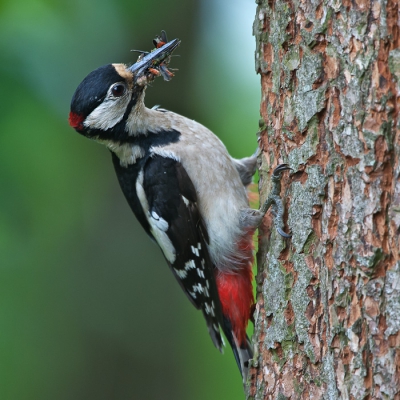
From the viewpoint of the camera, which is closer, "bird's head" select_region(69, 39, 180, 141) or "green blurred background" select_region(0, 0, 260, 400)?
"bird's head" select_region(69, 39, 180, 141)

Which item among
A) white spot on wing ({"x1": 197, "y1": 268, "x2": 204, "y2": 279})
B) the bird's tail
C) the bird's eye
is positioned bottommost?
the bird's tail

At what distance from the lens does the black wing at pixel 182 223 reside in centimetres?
300

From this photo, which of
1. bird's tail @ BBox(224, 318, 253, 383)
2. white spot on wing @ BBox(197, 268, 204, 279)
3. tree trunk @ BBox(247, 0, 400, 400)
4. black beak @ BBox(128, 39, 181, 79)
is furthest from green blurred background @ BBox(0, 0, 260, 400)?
tree trunk @ BBox(247, 0, 400, 400)

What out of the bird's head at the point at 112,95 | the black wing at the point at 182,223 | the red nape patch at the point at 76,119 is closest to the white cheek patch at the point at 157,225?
the black wing at the point at 182,223

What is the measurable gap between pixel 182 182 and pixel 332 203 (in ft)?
3.74

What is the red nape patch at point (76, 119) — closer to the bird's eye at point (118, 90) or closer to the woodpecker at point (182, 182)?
the woodpecker at point (182, 182)

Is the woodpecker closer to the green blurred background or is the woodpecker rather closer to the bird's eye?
the bird's eye

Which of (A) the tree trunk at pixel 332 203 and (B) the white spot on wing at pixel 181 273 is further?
(B) the white spot on wing at pixel 181 273

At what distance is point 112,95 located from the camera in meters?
2.99

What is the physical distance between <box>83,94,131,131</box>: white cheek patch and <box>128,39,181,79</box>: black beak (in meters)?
0.15

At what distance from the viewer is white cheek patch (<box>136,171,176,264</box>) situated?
3.13m

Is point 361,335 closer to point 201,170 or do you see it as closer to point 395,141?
point 395,141

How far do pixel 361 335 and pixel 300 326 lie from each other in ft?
0.99

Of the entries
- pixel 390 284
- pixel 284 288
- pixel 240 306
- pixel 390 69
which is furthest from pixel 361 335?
pixel 240 306
